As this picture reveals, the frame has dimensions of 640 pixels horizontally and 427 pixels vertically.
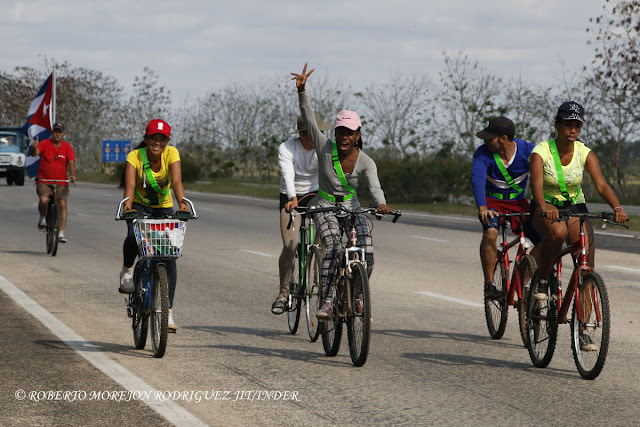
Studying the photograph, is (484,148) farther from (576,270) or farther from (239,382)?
(239,382)

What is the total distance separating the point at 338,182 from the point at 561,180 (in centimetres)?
158

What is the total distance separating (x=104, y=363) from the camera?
22.3 ft

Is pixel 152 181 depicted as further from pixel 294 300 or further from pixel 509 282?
pixel 509 282

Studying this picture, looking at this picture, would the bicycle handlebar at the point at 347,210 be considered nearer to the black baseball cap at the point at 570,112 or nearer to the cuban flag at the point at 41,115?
the black baseball cap at the point at 570,112

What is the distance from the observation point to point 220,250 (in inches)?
625

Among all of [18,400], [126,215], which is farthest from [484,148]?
[18,400]

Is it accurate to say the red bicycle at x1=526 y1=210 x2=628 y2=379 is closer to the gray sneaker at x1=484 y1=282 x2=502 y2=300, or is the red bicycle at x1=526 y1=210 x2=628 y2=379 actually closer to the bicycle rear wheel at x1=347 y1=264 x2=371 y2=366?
the gray sneaker at x1=484 y1=282 x2=502 y2=300

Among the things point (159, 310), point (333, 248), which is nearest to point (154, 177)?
point (159, 310)

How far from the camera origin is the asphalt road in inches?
217

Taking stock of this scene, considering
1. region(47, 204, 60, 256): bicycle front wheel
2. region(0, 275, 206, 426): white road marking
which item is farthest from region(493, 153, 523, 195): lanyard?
region(47, 204, 60, 256): bicycle front wheel

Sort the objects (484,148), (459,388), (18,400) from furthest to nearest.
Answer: (484,148), (459,388), (18,400)

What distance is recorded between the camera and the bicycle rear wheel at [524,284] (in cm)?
721

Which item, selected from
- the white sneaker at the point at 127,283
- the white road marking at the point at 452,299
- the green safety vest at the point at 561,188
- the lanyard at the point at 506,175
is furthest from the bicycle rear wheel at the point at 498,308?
the white sneaker at the point at 127,283

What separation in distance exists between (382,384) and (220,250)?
9.84 metres
